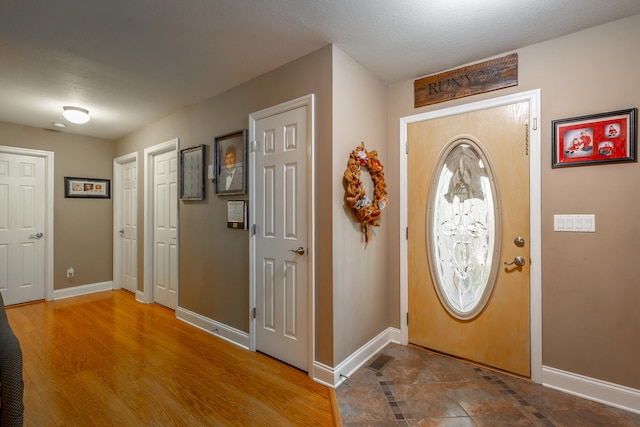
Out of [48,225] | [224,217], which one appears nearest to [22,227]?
[48,225]

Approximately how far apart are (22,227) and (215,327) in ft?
10.6

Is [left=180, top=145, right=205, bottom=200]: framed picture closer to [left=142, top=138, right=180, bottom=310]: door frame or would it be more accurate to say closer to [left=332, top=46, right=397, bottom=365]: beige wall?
[left=142, top=138, right=180, bottom=310]: door frame

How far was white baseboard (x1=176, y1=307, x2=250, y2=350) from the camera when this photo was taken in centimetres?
272

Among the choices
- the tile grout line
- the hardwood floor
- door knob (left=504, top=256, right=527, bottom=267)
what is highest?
door knob (left=504, top=256, right=527, bottom=267)

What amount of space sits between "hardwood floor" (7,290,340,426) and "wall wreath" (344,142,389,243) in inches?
50.1

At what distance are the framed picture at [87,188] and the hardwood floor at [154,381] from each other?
1.93 meters

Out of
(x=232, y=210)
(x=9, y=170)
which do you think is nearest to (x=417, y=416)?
(x=232, y=210)

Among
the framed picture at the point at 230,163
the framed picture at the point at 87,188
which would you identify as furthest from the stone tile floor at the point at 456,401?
the framed picture at the point at 87,188

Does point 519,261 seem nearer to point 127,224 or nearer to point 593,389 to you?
point 593,389

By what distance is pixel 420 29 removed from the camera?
1.94m

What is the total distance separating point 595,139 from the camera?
190 centimetres

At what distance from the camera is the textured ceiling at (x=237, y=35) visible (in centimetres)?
173

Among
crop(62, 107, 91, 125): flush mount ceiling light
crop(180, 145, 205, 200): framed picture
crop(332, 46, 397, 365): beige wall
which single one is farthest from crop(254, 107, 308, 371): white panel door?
crop(62, 107, 91, 125): flush mount ceiling light

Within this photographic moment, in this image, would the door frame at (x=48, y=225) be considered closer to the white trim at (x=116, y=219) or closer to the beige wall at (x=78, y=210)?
the beige wall at (x=78, y=210)
